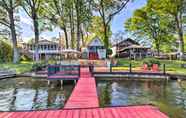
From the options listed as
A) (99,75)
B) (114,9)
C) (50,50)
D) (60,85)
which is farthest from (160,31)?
(60,85)

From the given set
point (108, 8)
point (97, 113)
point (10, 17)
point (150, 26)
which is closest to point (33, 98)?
point (97, 113)

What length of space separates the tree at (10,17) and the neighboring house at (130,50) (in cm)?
2576

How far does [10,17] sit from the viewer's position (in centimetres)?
4038

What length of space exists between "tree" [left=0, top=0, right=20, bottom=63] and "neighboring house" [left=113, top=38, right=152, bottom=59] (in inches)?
1014

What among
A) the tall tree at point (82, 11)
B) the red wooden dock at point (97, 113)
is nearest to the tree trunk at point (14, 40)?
the tall tree at point (82, 11)

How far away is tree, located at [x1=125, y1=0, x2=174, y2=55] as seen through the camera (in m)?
57.3

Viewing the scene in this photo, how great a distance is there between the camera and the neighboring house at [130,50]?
59.5 m

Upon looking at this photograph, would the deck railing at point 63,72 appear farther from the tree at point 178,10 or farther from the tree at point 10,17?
the tree at point 178,10

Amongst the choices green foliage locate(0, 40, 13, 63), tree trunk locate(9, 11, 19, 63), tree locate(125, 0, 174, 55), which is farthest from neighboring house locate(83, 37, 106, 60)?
green foliage locate(0, 40, 13, 63)

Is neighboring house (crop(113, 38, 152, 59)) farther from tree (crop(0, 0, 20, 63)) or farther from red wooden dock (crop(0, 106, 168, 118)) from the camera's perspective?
red wooden dock (crop(0, 106, 168, 118))

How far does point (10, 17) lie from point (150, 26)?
32.4m

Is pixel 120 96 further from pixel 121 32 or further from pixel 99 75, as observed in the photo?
pixel 121 32

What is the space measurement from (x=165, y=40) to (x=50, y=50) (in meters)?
28.6

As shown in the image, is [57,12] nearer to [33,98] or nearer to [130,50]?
[130,50]
